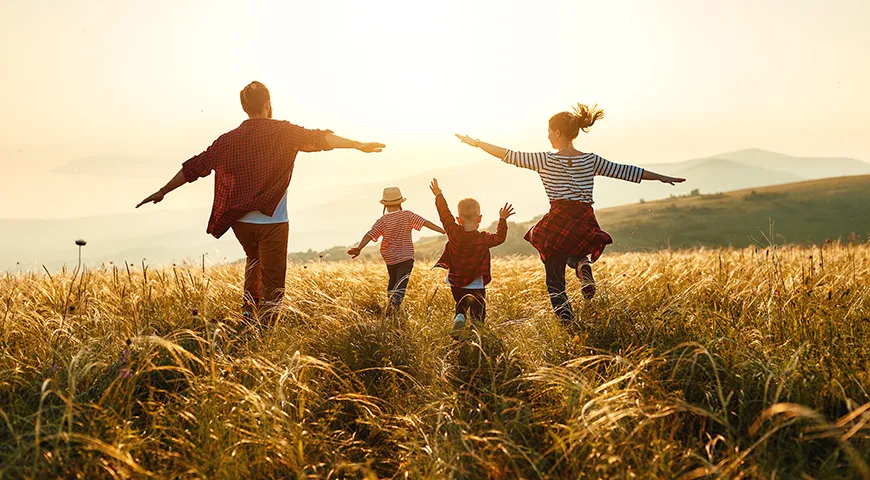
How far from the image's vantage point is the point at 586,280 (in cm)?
580

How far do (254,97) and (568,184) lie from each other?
127 inches

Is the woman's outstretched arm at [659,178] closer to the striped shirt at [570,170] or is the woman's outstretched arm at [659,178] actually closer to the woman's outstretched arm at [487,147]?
the striped shirt at [570,170]

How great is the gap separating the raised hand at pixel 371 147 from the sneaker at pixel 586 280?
235 centimetres

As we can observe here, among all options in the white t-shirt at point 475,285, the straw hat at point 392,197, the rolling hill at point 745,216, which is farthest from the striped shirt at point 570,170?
the rolling hill at point 745,216

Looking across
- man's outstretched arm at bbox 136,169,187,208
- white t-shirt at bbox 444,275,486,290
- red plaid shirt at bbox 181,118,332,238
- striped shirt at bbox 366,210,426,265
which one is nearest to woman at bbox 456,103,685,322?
white t-shirt at bbox 444,275,486,290

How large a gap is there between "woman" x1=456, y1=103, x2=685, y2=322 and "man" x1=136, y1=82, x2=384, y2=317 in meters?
1.68

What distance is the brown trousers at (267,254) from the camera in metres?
5.61

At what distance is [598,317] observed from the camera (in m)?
4.89

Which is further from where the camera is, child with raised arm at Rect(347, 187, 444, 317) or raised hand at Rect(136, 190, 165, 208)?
child with raised arm at Rect(347, 187, 444, 317)

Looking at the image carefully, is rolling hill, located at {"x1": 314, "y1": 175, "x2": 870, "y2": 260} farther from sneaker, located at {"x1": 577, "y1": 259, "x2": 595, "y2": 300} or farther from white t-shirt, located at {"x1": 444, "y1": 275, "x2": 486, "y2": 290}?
white t-shirt, located at {"x1": 444, "y1": 275, "x2": 486, "y2": 290}

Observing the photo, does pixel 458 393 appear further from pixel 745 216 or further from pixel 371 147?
pixel 745 216

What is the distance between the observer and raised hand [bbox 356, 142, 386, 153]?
18.6 feet

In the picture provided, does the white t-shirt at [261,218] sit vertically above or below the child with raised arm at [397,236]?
above

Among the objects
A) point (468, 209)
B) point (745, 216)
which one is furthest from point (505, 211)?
point (745, 216)
